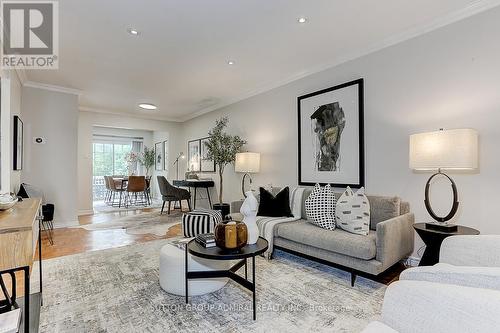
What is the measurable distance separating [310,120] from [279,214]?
4.82ft

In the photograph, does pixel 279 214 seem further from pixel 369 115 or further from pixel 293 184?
pixel 369 115

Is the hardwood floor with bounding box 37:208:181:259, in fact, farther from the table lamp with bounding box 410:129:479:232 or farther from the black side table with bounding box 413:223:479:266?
the table lamp with bounding box 410:129:479:232

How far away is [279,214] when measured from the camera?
346 centimetres

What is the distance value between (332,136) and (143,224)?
390cm

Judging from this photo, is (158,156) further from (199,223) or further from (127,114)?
(199,223)

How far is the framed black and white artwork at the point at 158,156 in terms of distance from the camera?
858 cm

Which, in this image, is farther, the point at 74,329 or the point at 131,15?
the point at 131,15

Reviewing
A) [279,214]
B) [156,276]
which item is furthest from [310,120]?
[156,276]

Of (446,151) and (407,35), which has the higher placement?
(407,35)

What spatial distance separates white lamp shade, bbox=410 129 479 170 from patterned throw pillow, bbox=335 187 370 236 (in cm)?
64

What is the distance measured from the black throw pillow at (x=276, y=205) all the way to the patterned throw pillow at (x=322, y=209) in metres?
0.46

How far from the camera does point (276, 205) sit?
3486 mm

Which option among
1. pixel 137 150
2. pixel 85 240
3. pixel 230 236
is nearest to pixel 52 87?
pixel 85 240

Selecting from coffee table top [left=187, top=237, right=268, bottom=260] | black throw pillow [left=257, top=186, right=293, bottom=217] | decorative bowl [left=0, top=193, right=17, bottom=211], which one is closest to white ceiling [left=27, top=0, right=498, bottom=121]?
decorative bowl [left=0, top=193, right=17, bottom=211]
